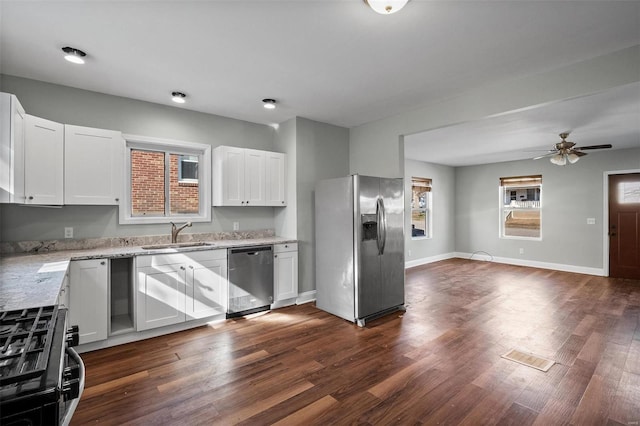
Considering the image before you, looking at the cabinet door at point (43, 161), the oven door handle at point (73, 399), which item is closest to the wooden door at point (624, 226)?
the oven door handle at point (73, 399)

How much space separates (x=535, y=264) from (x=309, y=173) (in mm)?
6231

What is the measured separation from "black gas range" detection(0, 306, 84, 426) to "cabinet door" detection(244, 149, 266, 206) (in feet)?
9.77

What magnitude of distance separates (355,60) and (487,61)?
1.20 meters

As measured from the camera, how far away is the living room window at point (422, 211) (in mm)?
7695

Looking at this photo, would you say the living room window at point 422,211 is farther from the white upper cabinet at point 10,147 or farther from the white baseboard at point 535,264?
the white upper cabinet at point 10,147

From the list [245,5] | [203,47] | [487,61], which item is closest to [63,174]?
[203,47]

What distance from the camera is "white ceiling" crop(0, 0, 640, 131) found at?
203cm

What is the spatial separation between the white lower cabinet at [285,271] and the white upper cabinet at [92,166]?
2008 mm

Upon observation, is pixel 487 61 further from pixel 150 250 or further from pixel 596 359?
pixel 150 250

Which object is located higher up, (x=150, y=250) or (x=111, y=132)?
(x=111, y=132)

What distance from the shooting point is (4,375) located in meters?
0.84

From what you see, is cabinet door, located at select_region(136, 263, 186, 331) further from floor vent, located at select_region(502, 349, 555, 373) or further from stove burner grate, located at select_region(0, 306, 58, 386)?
→ floor vent, located at select_region(502, 349, 555, 373)

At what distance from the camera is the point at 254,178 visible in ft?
14.0

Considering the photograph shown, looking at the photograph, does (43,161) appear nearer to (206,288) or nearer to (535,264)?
(206,288)
